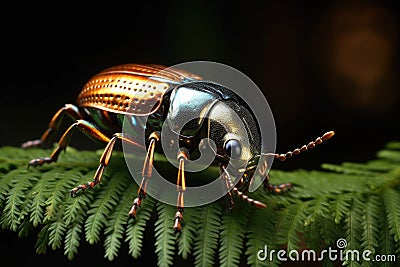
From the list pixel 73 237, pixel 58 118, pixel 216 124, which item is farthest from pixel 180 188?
pixel 58 118

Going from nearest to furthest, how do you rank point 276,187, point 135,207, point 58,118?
point 135,207 → point 276,187 → point 58,118

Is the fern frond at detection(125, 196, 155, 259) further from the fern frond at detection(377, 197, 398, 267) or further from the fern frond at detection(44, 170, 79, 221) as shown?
the fern frond at detection(377, 197, 398, 267)

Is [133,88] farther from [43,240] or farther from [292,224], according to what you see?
[292,224]

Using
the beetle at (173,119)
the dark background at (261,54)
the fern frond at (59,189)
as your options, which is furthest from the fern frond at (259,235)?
the dark background at (261,54)

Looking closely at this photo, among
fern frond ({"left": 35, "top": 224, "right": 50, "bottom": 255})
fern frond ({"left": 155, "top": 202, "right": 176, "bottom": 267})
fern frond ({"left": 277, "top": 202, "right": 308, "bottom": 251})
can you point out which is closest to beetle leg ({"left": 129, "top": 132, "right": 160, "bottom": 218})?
fern frond ({"left": 155, "top": 202, "right": 176, "bottom": 267})

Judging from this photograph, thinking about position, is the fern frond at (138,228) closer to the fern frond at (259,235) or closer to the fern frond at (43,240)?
the fern frond at (43,240)

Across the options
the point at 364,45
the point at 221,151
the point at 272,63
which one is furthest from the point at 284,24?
the point at 221,151
